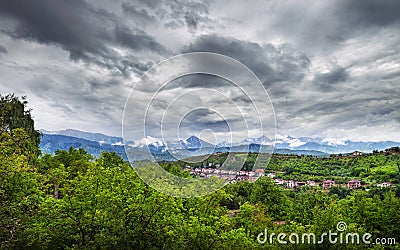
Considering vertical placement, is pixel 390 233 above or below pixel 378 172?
below

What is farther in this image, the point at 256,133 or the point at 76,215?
the point at 76,215

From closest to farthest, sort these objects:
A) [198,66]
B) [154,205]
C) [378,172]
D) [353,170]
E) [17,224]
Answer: [198,66] → [17,224] → [154,205] → [378,172] → [353,170]

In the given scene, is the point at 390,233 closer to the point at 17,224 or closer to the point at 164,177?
the point at 164,177

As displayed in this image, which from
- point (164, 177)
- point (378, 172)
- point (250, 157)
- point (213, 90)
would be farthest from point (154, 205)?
point (378, 172)

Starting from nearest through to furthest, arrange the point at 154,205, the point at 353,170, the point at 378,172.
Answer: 1. the point at 154,205
2. the point at 378,172
3. the point at 353,170

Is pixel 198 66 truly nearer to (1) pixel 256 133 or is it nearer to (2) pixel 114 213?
(1) pixel 256 133

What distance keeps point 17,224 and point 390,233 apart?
1822cm

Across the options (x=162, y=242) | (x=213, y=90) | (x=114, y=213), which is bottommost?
(x=162, y=242)

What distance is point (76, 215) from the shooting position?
14.1 metres

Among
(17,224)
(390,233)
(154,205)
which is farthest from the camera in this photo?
(390,233)

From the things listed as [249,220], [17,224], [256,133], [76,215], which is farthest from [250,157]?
[17,224]

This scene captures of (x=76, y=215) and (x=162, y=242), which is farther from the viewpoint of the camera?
(x=76, y=215)

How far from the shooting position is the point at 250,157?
1151cm

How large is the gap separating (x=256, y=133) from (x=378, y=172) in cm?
7578
